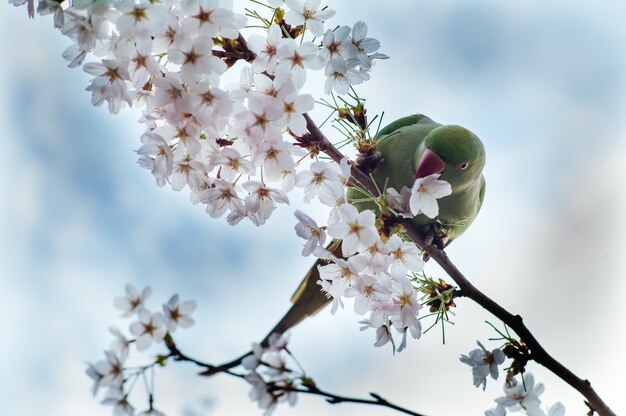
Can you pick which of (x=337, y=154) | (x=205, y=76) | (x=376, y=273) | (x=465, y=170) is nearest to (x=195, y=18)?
(x=205, y=76)

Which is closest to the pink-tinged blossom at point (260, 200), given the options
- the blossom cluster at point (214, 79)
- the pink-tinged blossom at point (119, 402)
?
the blossom cluster at point (214, 79)

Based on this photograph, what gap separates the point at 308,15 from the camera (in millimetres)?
2119

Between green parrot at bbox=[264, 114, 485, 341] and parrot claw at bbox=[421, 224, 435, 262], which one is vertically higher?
green parrot at bbox=[264, 114, 485, 341]

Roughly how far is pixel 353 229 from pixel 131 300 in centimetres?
79

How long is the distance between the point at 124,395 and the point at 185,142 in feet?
2.77

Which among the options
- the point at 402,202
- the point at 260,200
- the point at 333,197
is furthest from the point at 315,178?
the point at 402,202

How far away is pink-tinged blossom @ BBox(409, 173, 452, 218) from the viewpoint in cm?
205

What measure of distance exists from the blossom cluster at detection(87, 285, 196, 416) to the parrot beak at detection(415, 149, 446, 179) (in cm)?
131

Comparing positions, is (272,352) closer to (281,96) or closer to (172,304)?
(172,304)

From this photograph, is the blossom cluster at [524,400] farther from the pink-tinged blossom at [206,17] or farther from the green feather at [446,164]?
the pink-tinged blossom at [206,17]

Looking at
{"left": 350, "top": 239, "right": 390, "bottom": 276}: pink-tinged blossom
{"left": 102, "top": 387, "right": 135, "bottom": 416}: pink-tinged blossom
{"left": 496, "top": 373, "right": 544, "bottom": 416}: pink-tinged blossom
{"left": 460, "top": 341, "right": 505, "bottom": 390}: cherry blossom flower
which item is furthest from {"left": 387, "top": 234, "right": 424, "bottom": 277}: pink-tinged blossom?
{"left": 102, "top": 387, "right": 135, "bottom": 416}: pink-tinged blossom

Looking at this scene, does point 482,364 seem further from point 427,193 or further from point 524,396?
point 427,193

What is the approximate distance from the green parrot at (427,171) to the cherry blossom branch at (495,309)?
34cm

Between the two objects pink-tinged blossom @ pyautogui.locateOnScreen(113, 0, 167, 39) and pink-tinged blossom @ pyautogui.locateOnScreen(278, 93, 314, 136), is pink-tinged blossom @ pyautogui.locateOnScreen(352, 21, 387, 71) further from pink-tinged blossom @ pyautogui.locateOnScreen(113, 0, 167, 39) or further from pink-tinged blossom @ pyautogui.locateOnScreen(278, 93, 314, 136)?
pink-tinged blossom @ pyautogui.locateOnScreen(113, 0, 167, 39)
